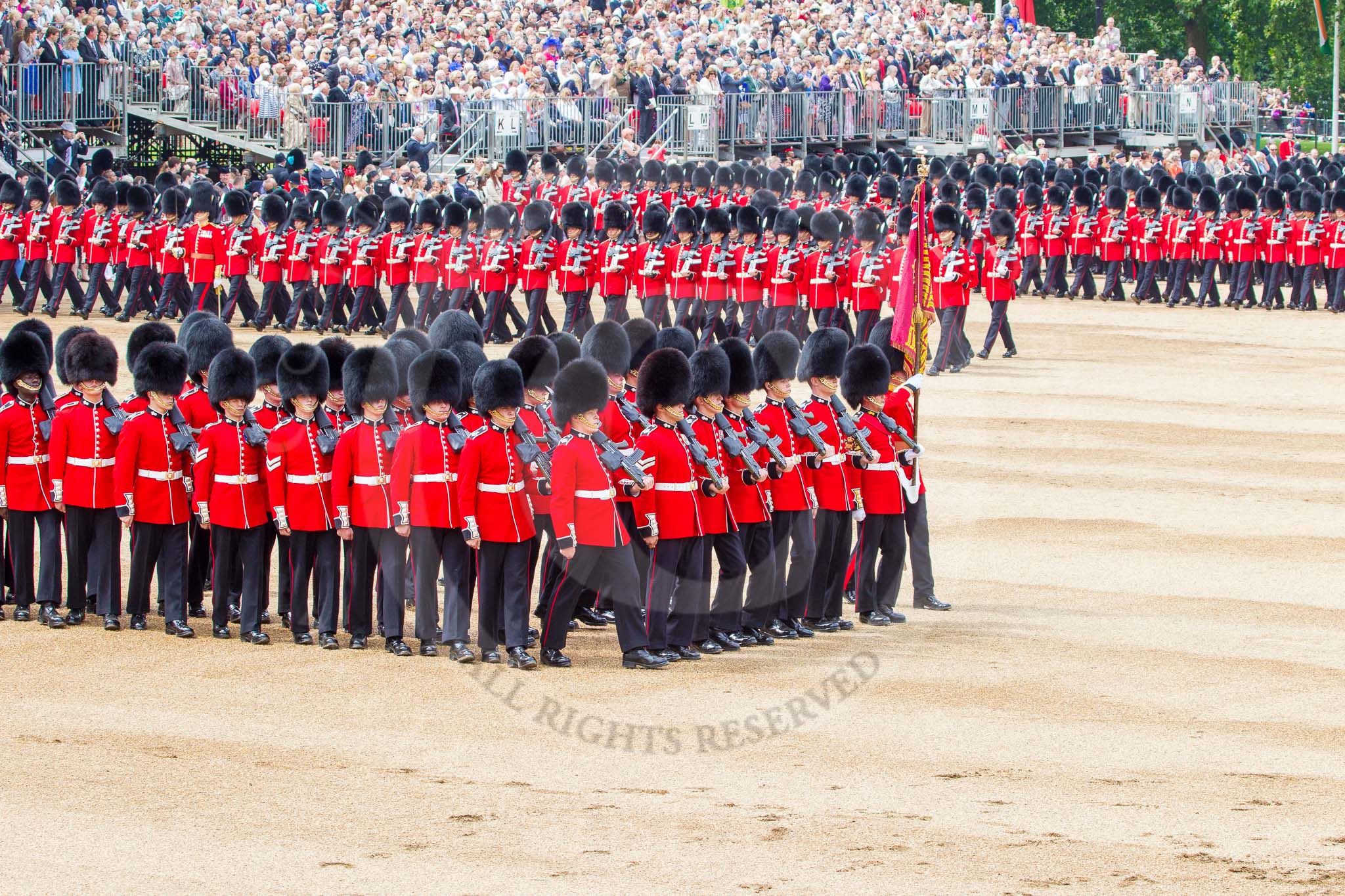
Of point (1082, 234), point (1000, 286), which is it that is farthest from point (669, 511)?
point (1082, 234)

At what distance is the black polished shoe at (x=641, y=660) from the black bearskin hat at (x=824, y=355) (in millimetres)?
1495

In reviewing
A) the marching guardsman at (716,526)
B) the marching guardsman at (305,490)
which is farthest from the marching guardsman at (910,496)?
the marching guardsman at (305,490)

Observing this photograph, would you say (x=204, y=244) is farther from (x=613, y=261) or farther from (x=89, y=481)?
(x=89, y=481)

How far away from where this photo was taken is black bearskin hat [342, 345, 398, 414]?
7863 millimetres

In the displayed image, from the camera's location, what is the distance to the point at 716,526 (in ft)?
25.5

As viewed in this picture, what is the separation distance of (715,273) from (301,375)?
27.8 feet

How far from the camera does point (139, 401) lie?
802 centimetres

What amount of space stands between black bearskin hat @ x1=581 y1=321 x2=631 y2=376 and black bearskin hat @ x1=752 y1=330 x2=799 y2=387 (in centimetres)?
54

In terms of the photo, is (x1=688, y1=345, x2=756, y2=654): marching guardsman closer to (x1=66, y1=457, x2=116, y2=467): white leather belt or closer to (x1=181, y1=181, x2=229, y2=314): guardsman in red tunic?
(x1=66, y1=457, x2=116, y2=467): white leather belt

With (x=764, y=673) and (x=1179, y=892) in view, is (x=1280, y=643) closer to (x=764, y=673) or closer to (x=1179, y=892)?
(x=764, y=673)

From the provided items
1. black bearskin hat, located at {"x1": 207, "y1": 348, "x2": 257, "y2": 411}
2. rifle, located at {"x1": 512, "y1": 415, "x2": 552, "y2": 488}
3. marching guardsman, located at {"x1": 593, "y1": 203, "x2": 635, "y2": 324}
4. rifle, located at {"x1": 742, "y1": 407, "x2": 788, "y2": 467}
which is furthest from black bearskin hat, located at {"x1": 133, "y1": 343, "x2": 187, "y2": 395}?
marching guardsman, located at {"x1": 593, "y1": 203, "x2": 635, "y2": 324}

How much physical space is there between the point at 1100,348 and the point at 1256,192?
5155mm

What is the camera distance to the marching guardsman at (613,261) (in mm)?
16344

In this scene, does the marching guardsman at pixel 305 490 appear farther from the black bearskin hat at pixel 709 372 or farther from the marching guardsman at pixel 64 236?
the marching guardsman at pixel 64 236
